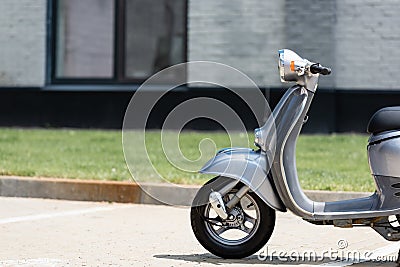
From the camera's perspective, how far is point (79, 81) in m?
16.6

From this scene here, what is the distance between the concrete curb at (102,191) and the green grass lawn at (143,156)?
25 cm

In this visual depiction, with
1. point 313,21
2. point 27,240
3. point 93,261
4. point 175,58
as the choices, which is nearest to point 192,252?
point 93,261

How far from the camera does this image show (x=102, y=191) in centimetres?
973

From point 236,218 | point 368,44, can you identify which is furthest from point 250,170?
point 368,44

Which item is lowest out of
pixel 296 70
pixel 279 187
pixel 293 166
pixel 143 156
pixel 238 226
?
pixel 238 226

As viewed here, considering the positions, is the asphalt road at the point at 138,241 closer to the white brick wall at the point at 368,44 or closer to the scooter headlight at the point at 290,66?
the scooter headlight at the point at 290,66

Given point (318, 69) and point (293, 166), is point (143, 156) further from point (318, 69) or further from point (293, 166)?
point (318, 69)

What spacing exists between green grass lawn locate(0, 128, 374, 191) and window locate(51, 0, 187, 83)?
1.63m

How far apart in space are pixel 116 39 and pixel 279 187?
35.3 feet

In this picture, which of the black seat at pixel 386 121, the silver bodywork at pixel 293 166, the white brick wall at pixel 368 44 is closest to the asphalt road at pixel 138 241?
the silver bodywork at pixel 293 166

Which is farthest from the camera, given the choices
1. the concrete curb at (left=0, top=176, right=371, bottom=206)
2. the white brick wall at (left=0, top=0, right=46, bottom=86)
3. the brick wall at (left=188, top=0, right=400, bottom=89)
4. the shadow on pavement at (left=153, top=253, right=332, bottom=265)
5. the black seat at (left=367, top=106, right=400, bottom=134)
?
the white brick wall at (left=0, top=0, right=46, bottom=86)

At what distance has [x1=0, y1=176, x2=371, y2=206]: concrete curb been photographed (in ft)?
30.7

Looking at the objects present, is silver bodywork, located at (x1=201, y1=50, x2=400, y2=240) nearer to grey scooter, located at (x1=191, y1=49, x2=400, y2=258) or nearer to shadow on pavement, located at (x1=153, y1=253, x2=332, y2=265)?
grey scooter, located at (x1=191, y1=49, x2=400, y2=258)

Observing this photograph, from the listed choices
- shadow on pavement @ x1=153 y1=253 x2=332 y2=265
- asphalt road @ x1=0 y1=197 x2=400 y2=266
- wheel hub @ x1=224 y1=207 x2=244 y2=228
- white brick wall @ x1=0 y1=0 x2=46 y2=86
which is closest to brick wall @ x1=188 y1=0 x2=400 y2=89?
white brick wall @ x1=0 y1=0 x2=46 y2=86
